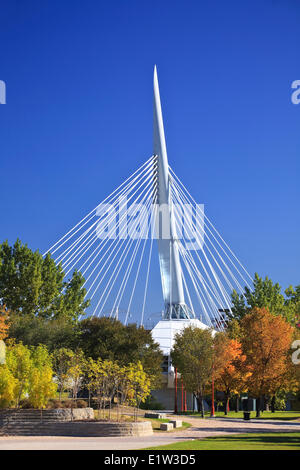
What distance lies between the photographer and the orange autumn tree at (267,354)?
44969 mm

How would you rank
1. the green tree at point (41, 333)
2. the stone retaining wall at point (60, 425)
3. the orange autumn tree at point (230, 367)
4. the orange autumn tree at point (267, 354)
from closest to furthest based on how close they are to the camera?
the stone retaining wall at point (60, 425) → the orange autumn tree at point (230, 367) → the green tree at point (41, 333) → the orange autumn tree at point (267, 354)

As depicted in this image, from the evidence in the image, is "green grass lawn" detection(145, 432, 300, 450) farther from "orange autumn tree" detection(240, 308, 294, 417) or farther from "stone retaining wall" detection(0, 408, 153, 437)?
"orange autumn tree" detection(240, 308, 294, 417)

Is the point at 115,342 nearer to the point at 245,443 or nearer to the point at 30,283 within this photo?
the point at 30,283

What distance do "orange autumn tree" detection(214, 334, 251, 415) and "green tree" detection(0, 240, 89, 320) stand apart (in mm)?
15017

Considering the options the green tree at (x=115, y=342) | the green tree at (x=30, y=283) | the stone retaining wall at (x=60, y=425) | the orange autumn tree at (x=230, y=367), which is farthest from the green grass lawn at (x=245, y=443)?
the green tree at (x=30, y=283)

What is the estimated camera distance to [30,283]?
52.0m

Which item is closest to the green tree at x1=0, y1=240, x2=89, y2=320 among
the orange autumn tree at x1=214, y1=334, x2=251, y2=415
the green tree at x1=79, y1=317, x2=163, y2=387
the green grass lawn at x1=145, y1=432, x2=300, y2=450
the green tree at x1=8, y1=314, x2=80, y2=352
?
the green tree at x1=8, y1=314, x2=80, y2=352

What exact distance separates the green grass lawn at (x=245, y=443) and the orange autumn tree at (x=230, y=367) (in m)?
16.0

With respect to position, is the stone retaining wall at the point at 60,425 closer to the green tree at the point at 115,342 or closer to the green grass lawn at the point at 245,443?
the green grass lawn at the point at 245,443

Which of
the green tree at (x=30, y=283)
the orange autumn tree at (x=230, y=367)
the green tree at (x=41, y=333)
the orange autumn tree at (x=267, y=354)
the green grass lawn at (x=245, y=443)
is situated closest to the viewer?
the green grass lawn at (x=245, y=443)

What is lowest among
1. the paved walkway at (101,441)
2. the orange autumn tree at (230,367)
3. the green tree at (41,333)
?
the paved walkway at (101,441)

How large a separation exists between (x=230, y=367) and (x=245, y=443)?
2303 centimetres

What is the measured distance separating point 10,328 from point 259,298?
2829 centimetres

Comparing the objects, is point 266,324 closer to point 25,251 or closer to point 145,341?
point 145,341
